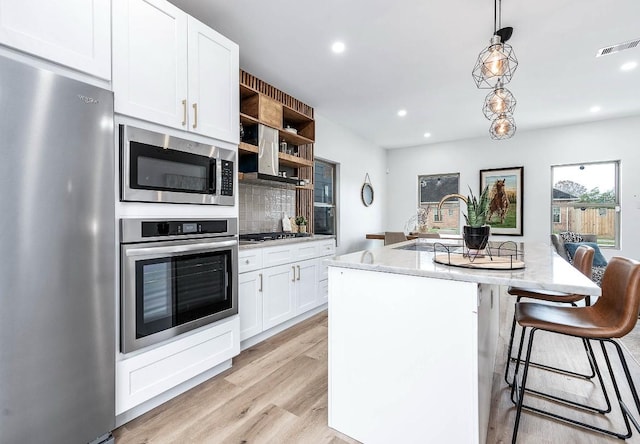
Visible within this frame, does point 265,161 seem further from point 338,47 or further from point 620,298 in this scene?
point 620,298

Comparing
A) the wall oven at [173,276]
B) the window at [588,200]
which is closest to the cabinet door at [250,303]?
the wall oven at [173,276]

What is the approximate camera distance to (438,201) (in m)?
6.31

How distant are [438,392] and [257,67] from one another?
3105mm

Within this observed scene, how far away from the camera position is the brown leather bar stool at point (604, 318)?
1289mm

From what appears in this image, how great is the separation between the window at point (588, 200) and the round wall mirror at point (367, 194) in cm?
312

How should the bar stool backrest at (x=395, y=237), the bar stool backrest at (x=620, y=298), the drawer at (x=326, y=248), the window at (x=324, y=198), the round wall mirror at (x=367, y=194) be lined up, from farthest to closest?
the round wall mirror at (x=367, y=194) < the bar stool backrest at (x=395, y=237) < the window at (x=324, y=198) < the drawer at (x=326, y=248) < the bar stool backrest at (x=620, y=298)

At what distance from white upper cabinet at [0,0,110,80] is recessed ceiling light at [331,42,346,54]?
1.71 m

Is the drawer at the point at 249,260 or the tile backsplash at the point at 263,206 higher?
the tile backsplash at the point at 263,206

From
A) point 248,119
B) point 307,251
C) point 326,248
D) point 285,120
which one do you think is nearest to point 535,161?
point 326,248

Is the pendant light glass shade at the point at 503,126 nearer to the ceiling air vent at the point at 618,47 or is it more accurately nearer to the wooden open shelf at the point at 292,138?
the ceiling air vent at the point at 618,47

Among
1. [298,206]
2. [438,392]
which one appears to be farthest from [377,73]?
[438,392]

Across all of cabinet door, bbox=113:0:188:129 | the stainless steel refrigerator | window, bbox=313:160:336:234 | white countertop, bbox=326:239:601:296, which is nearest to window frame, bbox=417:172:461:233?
window, bbox=313:160:336:234

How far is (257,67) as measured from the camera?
3072 mm

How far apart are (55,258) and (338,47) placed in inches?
101
